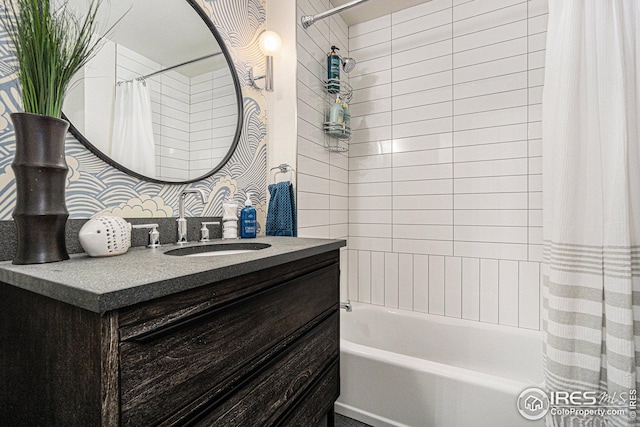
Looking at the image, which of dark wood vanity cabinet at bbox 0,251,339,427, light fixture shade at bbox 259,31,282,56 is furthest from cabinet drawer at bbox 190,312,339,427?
light fixture shade at bbox 259,31,282,56

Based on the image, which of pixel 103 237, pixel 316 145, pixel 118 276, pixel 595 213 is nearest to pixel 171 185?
pixel 103 237

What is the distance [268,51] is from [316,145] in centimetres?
59

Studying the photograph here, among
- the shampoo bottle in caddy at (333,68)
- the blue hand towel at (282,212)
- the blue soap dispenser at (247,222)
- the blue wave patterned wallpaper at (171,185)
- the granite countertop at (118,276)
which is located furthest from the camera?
the shampoo bottle in caddy at (333,68)

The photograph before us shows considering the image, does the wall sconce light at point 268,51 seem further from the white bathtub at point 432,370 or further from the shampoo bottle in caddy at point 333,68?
the white bathtub at point 432,370

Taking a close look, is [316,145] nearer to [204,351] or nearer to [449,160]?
[449,160]

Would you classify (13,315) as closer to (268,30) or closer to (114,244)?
(114,244)

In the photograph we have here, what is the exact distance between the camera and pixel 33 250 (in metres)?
0.68

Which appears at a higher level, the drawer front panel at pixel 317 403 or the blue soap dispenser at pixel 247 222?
the blue soap dispenser at pixel 247 222

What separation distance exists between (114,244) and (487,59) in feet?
7.29

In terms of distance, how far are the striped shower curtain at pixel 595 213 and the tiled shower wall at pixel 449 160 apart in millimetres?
765

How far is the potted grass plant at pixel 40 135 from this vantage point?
2.22 feet

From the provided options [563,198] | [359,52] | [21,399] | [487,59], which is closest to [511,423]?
[563,198]

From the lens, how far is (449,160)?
199 centimetres

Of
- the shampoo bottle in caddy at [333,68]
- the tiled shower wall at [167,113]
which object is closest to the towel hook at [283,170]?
the tiled shower wall at [167,113]
